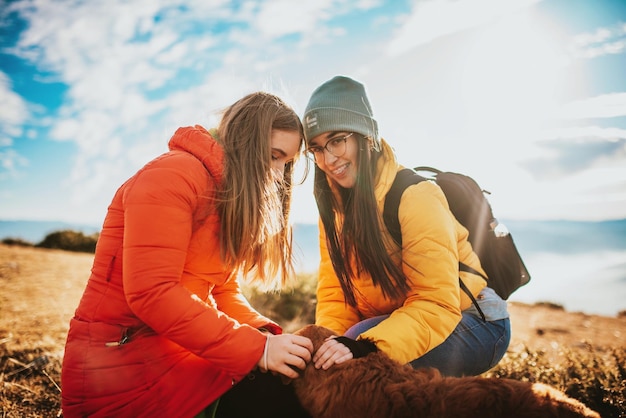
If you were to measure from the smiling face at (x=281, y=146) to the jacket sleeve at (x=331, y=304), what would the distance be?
3.48 feet

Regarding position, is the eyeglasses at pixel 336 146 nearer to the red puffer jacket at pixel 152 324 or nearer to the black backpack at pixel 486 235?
the black backpack at pixel 486 235

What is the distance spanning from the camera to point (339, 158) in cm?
316

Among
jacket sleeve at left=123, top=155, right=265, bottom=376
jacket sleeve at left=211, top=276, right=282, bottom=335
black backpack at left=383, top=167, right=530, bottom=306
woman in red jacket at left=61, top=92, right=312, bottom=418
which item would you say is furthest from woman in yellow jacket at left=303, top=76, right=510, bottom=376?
jacket sleeve at left=123, top=155, right=265, bottom=376

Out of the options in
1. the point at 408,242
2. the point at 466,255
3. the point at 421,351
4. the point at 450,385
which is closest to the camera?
the point at 450,385

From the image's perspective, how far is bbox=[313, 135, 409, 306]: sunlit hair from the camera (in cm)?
292

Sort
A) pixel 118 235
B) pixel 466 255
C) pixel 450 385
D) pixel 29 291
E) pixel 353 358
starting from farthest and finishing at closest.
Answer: pixel 29 291 < pixel 466 255 < pixel 118 235 < pixel 353 358 < pixel 450 385

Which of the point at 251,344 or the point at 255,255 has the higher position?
the point at 255,255

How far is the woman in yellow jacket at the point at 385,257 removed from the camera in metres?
2.63

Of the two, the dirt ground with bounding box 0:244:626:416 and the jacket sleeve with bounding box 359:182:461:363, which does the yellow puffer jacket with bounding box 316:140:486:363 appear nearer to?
the jacket sleeve with bounding box 359:182:461:363

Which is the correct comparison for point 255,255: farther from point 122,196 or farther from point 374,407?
point 374,407

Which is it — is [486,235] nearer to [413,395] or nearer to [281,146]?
[281,146]

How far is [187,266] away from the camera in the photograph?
7.69ft

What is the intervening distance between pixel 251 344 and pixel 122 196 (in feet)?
3.75

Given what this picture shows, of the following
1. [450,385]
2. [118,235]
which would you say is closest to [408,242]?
[450,385]
